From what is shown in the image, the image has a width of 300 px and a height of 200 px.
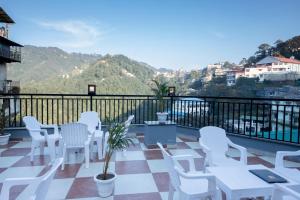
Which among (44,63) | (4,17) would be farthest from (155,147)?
(44,63)

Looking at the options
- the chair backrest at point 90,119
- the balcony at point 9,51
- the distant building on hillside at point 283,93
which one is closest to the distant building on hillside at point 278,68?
the distant building on hillside at point 283,93

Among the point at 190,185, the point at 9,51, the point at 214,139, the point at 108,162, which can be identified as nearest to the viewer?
the point at 190,185

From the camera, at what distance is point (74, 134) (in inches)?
138

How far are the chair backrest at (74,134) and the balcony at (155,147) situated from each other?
1.24 ft

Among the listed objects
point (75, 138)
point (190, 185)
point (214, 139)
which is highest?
point (214, 139)

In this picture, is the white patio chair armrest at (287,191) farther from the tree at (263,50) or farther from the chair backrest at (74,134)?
the tree at (263,50)

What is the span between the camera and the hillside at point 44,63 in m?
34.4

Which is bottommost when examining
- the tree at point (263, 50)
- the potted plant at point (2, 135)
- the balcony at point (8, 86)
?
the potted plant at point (2, 135)

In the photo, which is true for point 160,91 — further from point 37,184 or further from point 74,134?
point 37,184

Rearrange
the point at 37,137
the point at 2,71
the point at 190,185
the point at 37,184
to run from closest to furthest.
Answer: the point at 37,184
the point at 190,185
the point at 37,137
the point at 2,71

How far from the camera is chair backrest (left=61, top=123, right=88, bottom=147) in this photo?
137 inches

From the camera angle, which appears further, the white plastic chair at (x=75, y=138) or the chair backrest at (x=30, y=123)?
the chair backrest at (x=30, y=123)

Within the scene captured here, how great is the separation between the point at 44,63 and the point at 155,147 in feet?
137

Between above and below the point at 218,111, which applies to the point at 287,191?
below
